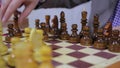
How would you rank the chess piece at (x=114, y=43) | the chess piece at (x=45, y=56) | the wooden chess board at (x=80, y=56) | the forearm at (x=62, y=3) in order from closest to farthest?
the chess piece at (x=45, y=56)
the wooden chess board at (x=80, y=56)
the chess piece at (x=114, y=43)
the forearm at (x=62, y=3)

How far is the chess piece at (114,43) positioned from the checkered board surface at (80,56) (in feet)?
0.08

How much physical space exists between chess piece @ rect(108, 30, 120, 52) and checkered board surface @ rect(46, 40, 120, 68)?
2cm

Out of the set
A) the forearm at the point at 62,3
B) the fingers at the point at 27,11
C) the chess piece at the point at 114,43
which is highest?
the forearm at the point at 62,3

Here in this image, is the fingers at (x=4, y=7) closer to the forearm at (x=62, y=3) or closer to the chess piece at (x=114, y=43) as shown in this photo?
the chess piece at (x=114, y=43)

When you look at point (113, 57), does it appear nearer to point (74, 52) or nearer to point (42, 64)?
point (74, 52)

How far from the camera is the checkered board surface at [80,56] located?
84 centimetres

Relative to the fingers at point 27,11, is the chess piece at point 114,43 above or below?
below

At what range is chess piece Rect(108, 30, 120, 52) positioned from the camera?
0.99 meters

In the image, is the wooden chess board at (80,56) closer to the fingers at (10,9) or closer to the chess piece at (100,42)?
the chess piece at (100,42)

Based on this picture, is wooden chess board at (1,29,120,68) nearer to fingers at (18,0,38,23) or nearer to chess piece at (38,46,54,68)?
chess piece at (38,46,54,68)

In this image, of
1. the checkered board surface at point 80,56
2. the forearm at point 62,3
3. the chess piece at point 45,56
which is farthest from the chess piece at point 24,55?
the forearm at point 62,3

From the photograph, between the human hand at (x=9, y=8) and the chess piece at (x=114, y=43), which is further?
the human hand at (x=9, y=8)

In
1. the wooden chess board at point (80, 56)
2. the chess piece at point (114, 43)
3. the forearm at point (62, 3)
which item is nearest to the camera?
the wooden chess board at point (80, 56)

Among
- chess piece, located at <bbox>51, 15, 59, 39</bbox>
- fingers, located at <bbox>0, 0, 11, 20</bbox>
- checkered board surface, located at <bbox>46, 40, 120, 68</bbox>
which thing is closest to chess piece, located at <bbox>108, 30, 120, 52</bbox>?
checkered board surface, located at <bbox>46, 40, 120, 68</bbox>
